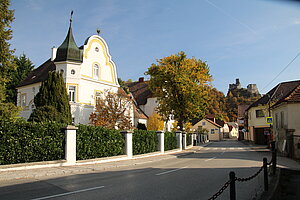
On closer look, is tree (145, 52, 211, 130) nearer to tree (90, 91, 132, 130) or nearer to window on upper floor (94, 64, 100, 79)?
tree (90, 91, 132, 130)

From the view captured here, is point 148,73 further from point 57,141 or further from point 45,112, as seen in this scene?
point 57,141

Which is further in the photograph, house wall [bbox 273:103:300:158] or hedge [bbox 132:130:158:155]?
hedge [bbox 132:130:158:155]

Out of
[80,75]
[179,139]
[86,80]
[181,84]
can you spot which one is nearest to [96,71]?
[86,80]

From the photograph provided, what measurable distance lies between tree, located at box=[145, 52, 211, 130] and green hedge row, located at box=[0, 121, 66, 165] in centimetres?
1637

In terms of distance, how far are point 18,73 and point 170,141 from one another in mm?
33530

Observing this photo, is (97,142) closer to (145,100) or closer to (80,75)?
(80,75)

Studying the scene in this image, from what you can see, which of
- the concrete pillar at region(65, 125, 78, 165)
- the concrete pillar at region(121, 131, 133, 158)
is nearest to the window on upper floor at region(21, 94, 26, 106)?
the concrete pillar at region(121, 131, 133, 158)

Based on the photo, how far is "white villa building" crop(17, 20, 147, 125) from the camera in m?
30.8

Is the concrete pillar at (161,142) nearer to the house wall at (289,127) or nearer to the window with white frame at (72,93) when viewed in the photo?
the house wall at (289,127)

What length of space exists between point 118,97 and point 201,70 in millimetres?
10449

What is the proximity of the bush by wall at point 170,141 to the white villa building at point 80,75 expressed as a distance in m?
7.28

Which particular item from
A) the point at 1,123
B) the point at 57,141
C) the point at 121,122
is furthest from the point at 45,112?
the point at 121,122

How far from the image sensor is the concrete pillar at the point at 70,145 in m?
13.7

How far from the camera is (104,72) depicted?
1393 inches
